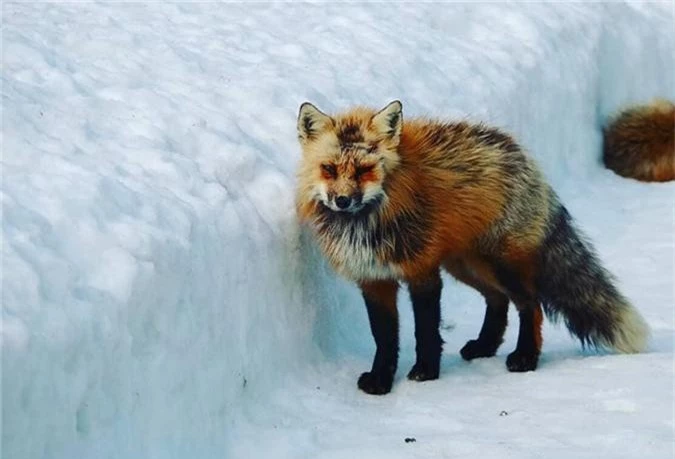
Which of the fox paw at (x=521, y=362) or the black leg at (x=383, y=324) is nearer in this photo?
the black leg at (x=383, y=324)

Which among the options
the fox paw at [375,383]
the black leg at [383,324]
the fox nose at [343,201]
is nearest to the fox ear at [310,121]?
the fox nose at [343,201]

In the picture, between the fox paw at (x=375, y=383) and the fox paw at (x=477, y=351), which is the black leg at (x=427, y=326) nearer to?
the fox paw at (x=375, y=383)

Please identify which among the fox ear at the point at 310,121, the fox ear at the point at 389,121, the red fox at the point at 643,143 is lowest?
the red fox at the point at 643,143

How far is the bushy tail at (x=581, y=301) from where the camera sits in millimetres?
6320

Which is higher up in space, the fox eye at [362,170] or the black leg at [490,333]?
the fox eye at [362,170]

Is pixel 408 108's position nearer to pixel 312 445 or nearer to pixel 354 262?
pixel 354 262

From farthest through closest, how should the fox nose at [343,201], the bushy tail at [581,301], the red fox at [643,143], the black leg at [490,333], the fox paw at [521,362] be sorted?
the red fox at [643,143] < the black leg at [490,333] < the bushy tail at [581,301] < the fox paw at [521,362] < the fox nose at [343,201]

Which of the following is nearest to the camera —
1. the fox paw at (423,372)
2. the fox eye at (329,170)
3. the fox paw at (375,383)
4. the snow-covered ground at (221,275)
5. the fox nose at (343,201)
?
the snow-covered ground at (221,275)

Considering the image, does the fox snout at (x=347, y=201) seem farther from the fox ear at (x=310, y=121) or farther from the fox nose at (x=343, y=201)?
the fox ear at (x=310, y=121)

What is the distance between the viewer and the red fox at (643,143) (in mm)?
10445

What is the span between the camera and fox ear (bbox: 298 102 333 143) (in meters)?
5.80

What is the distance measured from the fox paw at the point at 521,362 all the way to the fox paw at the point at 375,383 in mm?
792

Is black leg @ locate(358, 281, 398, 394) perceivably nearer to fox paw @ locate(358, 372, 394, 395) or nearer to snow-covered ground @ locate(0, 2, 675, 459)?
fox paw @ locate(358, 372, 394, 395)

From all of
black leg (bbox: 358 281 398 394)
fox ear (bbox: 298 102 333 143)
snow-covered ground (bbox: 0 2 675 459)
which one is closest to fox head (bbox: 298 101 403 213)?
fox ear (bbox: 298 102 333 143)
